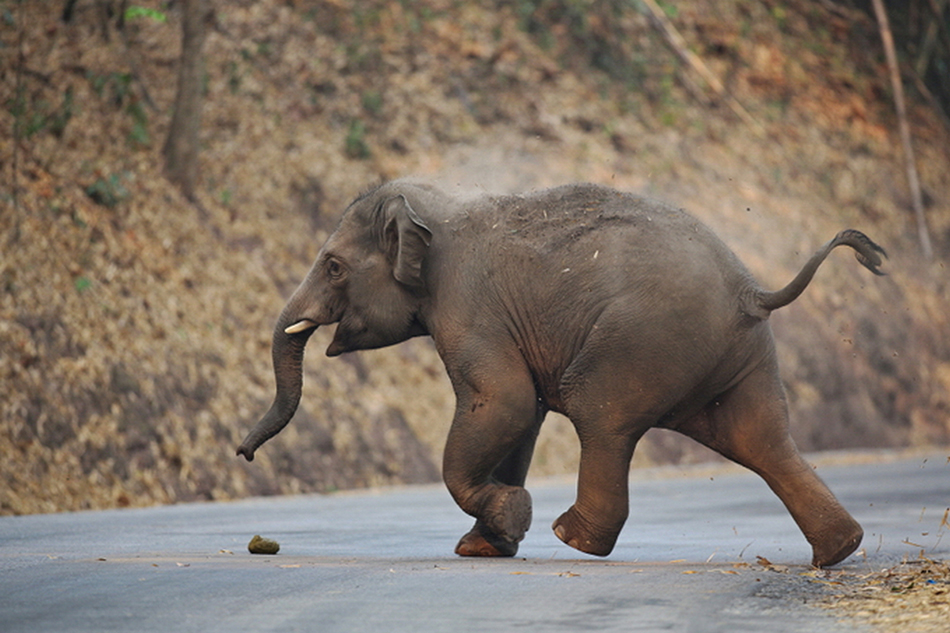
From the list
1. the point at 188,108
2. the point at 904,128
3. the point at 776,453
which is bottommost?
the point at 776,453

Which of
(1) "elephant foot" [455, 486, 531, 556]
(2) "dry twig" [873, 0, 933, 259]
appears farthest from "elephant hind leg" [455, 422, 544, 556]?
(2) "dry twig" [873, 0, 933, 259]

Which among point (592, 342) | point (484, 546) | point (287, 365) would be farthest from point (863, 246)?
point (287, 365)

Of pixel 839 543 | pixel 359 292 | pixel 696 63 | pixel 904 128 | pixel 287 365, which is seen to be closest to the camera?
pixel 839 543

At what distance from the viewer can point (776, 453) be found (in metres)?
Answer: 8.09

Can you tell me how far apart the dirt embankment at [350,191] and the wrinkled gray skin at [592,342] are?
622 centimetres

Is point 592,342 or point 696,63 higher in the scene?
point 696,63

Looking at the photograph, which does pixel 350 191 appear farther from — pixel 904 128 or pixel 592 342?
pixel 904 128

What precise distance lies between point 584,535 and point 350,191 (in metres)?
14.5

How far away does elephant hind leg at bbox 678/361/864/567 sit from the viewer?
781cm

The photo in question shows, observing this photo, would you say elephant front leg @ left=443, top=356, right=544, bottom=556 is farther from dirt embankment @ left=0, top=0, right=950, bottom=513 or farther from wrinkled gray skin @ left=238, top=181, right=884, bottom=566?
dirt embankment @ left=0, top=0, right=950, bottom=513

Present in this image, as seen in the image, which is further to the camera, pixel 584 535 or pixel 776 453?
pixel 776 453

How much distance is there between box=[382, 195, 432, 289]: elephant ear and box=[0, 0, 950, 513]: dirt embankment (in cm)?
592

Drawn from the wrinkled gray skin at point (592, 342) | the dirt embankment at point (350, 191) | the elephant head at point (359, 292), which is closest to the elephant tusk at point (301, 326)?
the elephant head at point (359, 292)

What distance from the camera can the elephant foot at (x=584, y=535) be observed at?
7922 mm
